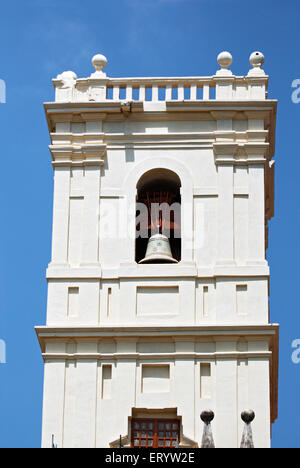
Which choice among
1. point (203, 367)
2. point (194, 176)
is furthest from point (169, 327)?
point (194, 176)

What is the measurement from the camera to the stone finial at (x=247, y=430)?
4497 centimetres

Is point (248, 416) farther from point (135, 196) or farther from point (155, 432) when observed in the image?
point (135, 196)

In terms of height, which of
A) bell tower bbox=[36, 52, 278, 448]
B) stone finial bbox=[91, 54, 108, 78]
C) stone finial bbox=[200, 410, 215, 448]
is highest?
stone finial bbox=[91, 54, 108, 78]

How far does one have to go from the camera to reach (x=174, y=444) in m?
48.8

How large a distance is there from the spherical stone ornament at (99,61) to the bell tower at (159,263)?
0.06 m

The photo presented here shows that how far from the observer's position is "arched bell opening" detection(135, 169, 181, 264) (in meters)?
52.3

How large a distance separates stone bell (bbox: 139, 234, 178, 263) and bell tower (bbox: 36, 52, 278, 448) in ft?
0.12

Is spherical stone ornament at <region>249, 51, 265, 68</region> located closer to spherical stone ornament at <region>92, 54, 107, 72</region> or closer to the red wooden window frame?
spherical stone ornament at <region>92, 54, 107, 72</region>

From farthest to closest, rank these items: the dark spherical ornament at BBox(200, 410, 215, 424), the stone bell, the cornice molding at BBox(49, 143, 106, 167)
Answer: the cornice molding at BBox(49, 143, 106, 167) < the stone bell < the dark spherical ornament at BBox(200, 410, 215, 424)

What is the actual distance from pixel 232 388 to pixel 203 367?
94cm

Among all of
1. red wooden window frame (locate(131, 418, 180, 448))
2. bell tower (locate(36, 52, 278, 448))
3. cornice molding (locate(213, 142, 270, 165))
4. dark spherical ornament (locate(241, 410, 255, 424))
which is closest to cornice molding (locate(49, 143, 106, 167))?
bell tower (locate(36, 52, 278, 448))

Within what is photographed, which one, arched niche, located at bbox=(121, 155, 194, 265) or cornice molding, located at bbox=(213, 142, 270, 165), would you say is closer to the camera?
arched niche, located at bbox=(121, 155, 194, 265)

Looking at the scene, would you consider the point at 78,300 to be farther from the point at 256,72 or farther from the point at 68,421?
the point at 256,72

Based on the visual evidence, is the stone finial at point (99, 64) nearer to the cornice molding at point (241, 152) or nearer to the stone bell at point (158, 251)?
the cornice molding at point (241, 152)
